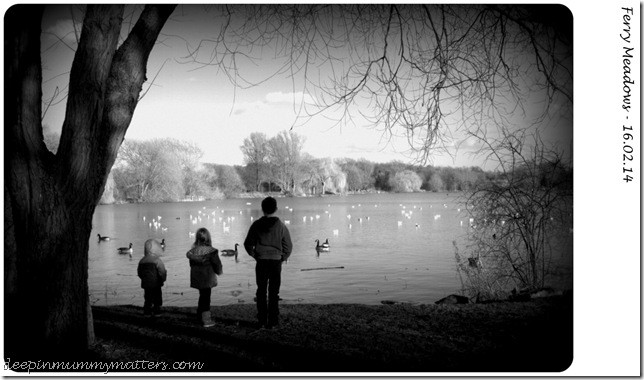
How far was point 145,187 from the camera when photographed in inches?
2089

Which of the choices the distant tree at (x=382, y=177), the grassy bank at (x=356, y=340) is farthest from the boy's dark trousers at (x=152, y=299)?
the distant tree at (x=382, y=177)

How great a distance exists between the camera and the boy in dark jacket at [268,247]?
527 cm

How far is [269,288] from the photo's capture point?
543 cm

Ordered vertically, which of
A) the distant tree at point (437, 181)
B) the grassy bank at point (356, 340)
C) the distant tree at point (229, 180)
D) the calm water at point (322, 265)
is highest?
the distant tree at point (229, 180)

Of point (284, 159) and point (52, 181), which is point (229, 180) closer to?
point (284, 159)

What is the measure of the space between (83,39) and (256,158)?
149 ft

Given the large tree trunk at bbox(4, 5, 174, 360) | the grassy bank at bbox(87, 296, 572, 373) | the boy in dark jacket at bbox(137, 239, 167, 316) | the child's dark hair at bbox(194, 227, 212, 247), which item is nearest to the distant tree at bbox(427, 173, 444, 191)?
the grassy bank at bbox(87, 296, 572, 373)

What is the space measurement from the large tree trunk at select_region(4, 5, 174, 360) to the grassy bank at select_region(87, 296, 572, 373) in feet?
1.81

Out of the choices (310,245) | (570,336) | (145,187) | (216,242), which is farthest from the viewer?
(145,187)

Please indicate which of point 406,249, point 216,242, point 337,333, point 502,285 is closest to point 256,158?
point 216,242

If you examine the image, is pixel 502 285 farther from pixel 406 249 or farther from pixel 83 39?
pixel 406 249

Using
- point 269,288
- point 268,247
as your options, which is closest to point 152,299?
point 269,288

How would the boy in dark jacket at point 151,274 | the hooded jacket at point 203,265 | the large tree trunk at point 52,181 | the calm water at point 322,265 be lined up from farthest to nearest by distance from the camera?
the calm water at point 322,265 → the boy in dark jacket at point 151,274 → the hooded jacket at point 203,265 → the large tree trunk at point 52,181

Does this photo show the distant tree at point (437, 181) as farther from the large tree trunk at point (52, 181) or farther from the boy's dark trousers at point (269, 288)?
the large tree trunk at point (52, 181)
